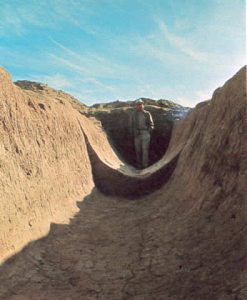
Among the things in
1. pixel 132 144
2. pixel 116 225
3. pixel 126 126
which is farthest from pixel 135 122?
pixel 116 225

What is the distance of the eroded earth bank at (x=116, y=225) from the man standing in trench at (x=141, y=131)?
4.73 metres

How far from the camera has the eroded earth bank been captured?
2521 mm

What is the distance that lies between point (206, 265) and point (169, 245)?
774 millimetres

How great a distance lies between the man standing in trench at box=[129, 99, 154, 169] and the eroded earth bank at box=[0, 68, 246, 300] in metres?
4.73

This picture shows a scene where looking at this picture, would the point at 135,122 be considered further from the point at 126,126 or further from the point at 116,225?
the point at 116,225

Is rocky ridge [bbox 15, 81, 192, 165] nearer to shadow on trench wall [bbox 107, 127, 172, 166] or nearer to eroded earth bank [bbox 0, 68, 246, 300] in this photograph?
shadow on trench wall [bbox 107, 127, 172, 166]

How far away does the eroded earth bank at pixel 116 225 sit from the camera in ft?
8.27

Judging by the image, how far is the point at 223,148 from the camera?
132 inches

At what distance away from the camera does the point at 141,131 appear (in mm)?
10047

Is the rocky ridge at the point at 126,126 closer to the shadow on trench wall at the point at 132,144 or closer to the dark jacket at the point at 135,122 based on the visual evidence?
the shadow on trench wall at the point at 132,144

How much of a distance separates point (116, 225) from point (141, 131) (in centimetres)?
591

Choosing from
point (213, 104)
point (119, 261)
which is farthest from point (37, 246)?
point (213, 104)

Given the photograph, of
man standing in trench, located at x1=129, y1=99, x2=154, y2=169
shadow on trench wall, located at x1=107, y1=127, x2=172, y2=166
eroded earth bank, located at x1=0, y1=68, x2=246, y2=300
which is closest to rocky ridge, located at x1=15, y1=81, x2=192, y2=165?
shadow on trench wall, located at x1=107, y1=127, x2=172, y2=166

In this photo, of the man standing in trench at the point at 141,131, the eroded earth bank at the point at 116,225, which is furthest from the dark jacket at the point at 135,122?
the eroded earth bank at the point at 116,225
